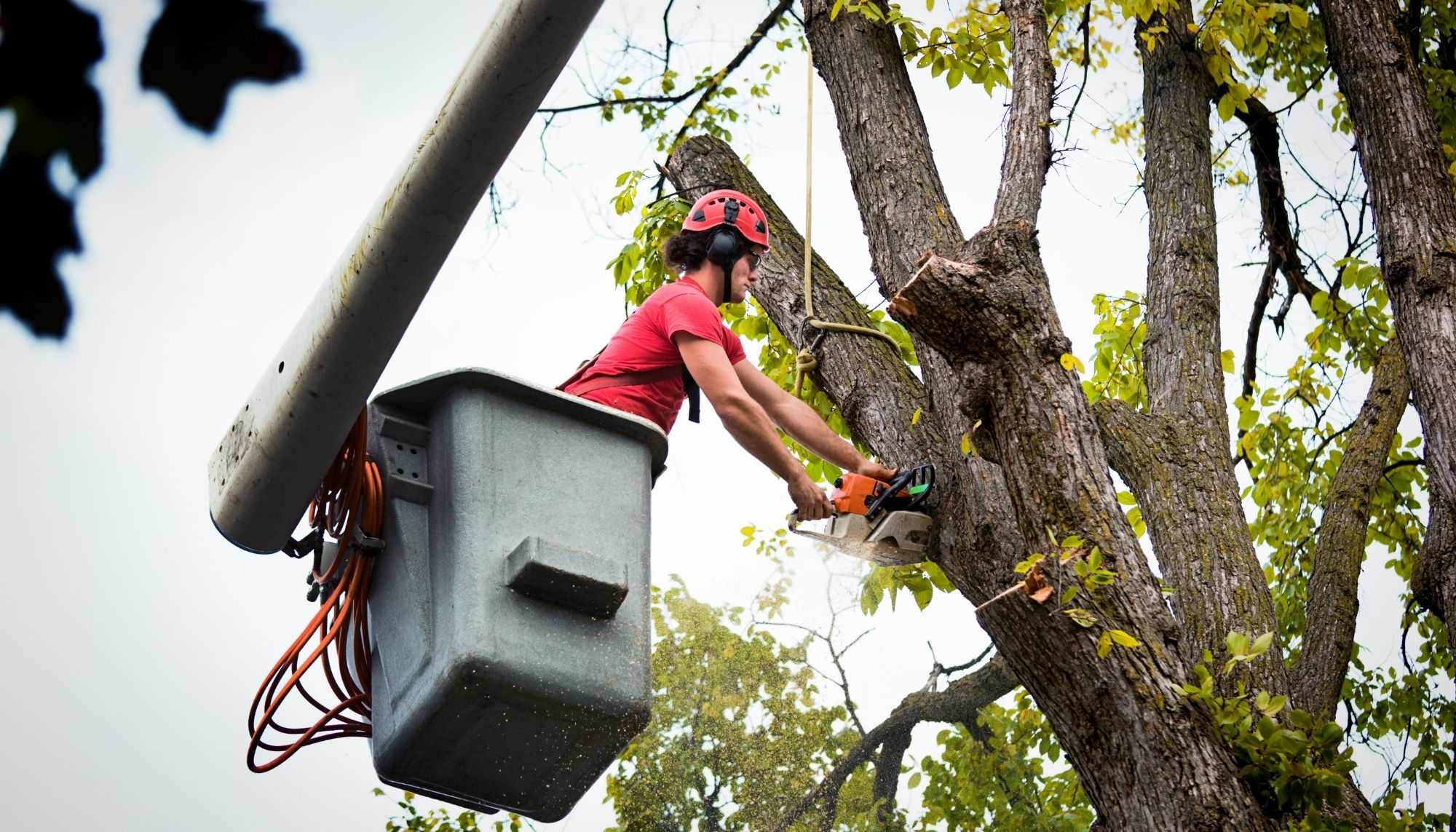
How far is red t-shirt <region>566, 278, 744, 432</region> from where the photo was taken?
13.5 ft

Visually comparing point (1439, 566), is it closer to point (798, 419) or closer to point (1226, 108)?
point (798, 419)

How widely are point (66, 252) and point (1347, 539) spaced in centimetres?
470

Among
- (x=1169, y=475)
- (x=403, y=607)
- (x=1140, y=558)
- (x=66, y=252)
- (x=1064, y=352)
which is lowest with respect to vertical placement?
(x=66, y=252)

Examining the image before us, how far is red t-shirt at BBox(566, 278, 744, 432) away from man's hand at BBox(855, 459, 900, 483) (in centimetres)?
53

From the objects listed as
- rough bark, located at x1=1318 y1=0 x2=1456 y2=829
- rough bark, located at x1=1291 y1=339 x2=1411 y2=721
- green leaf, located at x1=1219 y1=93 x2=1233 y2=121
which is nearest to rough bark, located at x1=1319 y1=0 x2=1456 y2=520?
rough bark, located at x1=1318 y1=0 x2=1456 y2=829

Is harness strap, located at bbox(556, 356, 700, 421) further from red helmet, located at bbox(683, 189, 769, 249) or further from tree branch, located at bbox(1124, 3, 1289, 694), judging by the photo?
tree branch, located at bbox(1124, 3, 1289, 694)

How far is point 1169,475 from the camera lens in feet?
15.5

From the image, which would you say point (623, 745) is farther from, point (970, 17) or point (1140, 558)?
point (970, 17)

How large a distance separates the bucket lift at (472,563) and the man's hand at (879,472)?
3.43ft

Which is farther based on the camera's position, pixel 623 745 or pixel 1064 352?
pixel 1064 352

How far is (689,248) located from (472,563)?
6.27 ft

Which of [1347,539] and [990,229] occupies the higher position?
[1347,539]

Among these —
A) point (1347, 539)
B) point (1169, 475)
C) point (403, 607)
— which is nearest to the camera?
point (403, 607)

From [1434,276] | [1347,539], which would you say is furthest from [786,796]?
[1434,276]
